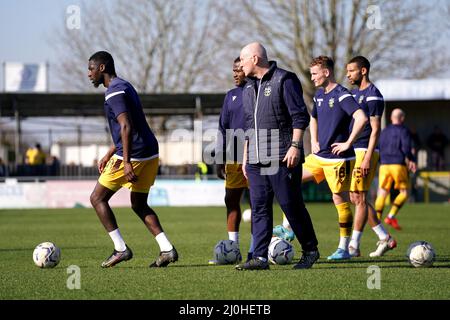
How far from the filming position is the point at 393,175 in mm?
19016

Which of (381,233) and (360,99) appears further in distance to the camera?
(381,233)

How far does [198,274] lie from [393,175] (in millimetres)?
10254

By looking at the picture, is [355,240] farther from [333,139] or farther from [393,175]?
[393,175]

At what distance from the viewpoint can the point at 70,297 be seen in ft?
25.6

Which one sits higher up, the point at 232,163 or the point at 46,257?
the point at 232,163

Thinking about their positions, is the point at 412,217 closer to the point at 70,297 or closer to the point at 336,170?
the point at 336,170

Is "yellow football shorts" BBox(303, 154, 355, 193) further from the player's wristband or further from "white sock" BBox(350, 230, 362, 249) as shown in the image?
the player's wristband

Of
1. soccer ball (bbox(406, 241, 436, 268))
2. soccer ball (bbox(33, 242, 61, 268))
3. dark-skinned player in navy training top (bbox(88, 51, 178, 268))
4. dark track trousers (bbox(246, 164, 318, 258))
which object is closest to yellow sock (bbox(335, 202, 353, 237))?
soccer ball (bbox(406, 241, 436, 268))

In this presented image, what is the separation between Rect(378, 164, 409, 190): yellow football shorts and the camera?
18.9 m

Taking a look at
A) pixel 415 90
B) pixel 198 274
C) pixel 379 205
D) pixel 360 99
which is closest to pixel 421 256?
pixel 198 274

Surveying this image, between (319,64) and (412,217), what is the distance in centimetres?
1193

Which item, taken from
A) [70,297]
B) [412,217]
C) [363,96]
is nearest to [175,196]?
[412,217]

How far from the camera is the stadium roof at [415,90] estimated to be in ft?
105

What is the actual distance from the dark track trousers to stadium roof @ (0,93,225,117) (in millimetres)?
24950
